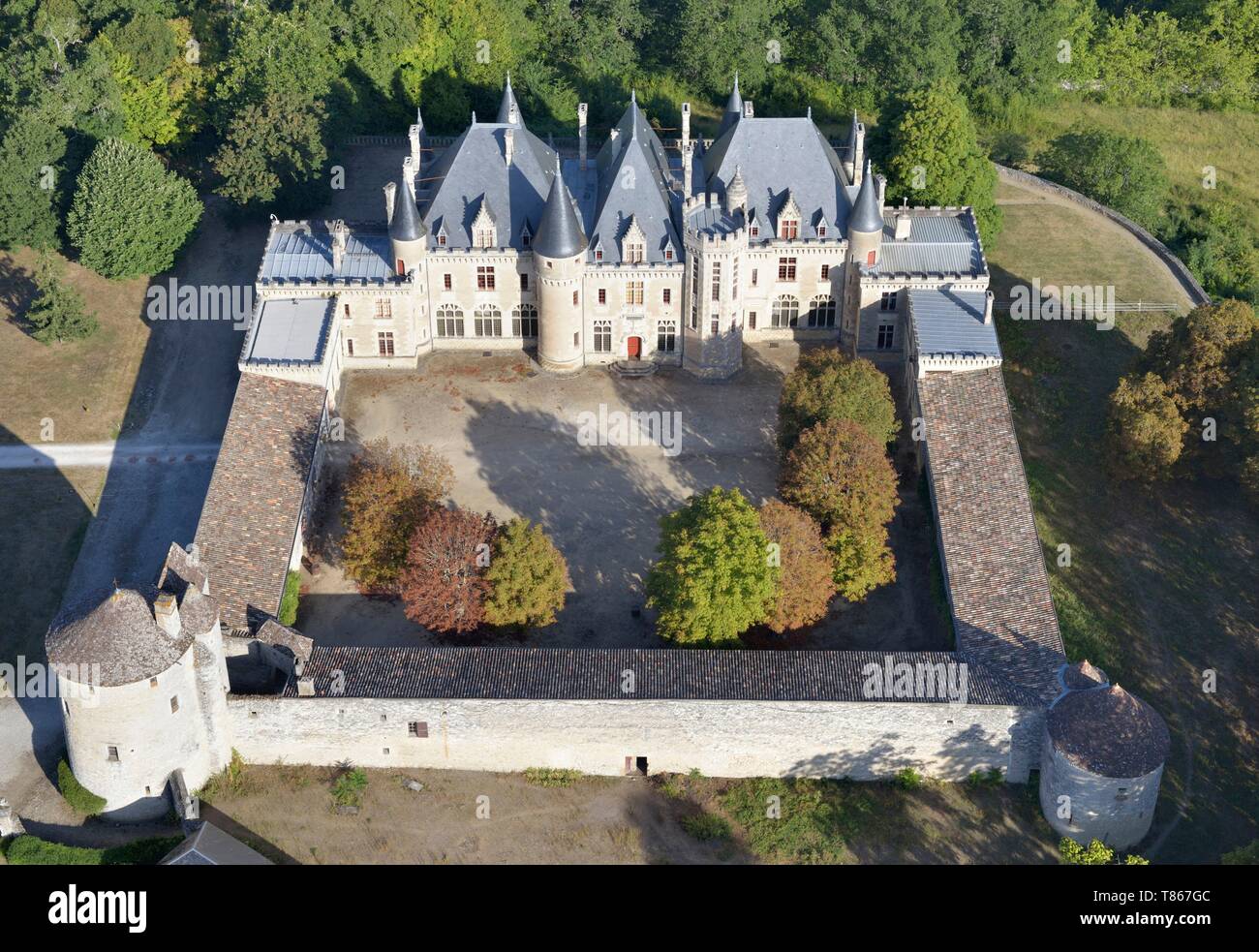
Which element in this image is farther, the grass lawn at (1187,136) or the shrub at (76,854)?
the grass lawn at (1187,136)

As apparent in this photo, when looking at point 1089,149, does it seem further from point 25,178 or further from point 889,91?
point 25,178

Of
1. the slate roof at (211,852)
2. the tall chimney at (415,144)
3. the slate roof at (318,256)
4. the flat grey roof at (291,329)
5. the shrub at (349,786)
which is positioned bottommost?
the shrub at (349,786)

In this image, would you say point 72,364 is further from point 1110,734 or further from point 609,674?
point 1110,734

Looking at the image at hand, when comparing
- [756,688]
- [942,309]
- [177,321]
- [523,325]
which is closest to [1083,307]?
[942,309]

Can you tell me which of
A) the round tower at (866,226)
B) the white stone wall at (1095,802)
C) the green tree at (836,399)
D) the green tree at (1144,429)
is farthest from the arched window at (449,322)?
the white stone wall at (1095,802)

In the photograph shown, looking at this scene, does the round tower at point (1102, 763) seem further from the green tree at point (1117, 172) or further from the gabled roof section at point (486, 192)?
A: the green tree at point (1117, 172)

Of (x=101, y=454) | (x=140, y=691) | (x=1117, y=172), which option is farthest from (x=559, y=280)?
(x=1117, y=172)
